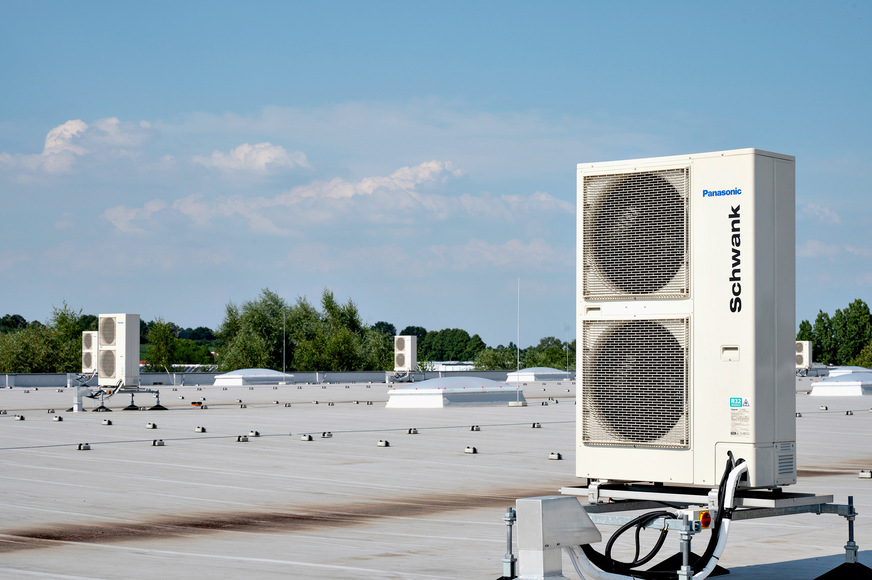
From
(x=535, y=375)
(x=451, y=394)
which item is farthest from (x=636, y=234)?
(x=535, y=375)

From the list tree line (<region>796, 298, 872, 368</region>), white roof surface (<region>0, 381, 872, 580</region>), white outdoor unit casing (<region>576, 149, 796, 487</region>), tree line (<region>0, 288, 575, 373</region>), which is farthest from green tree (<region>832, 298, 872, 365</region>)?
white outdoor unit casing (<region>576, 149, 796, 487</region>)

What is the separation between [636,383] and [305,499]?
7.73 meters

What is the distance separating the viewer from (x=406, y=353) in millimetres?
72125

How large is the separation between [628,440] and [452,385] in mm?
36731

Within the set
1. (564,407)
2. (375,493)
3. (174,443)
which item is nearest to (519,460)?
(375,493)

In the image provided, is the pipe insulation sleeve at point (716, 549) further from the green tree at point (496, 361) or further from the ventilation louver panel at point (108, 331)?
the green tree at point (496, 361)

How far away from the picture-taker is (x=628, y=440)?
27.7ft

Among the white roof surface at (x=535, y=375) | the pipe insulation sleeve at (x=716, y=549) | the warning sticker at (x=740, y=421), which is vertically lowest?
the white roof surface at (x=535, y=375)

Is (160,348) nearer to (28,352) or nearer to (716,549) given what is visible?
(28,352)

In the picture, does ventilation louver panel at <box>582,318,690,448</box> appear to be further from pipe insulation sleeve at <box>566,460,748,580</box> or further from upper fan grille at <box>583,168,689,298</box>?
pipe insulation sleeve at <box>566,460,748,580</box>

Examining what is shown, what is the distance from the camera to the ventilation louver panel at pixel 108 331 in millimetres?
39344

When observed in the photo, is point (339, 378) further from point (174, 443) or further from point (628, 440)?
point (628, 440)

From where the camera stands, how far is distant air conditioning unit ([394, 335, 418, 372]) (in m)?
71.3

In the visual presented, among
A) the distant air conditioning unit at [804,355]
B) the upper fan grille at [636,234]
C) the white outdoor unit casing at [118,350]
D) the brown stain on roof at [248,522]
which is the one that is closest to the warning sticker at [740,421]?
the upper fan grille at [636,234]
